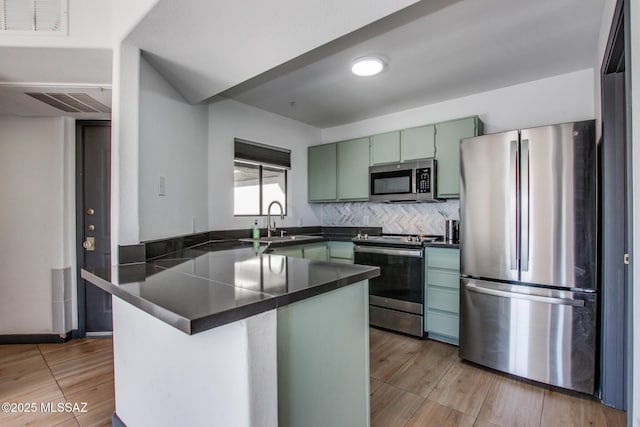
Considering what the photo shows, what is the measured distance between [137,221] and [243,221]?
174 cm

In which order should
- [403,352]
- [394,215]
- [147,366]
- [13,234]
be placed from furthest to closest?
[394,215], [13,234], [403,352], [147,366]

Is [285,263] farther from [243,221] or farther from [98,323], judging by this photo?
[98,323]

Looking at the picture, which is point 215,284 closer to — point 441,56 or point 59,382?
point 59,382

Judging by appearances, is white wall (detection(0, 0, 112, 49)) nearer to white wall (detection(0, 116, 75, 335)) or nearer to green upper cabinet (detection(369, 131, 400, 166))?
white wall (detection(0, 116, 75, 335))

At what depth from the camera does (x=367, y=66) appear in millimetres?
2420

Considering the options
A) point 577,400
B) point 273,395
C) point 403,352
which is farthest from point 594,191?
point 273,395

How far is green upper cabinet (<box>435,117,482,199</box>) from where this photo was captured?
299cm

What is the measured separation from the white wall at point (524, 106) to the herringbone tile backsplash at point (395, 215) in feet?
3.04

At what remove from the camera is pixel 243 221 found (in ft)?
11.3

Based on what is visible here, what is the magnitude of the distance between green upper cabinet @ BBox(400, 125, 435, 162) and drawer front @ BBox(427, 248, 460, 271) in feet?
3.29

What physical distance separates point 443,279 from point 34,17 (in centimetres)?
339

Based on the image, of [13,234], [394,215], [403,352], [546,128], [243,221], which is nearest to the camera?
[546,128]

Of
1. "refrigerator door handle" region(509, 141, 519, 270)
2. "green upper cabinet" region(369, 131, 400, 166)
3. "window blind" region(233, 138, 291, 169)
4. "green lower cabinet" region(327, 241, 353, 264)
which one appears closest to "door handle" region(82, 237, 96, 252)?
"window blind" region(233, 138, 291, 169)

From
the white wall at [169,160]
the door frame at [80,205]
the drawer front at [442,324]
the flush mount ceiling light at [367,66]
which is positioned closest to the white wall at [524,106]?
the flush mount ceiling light at [367,66]
